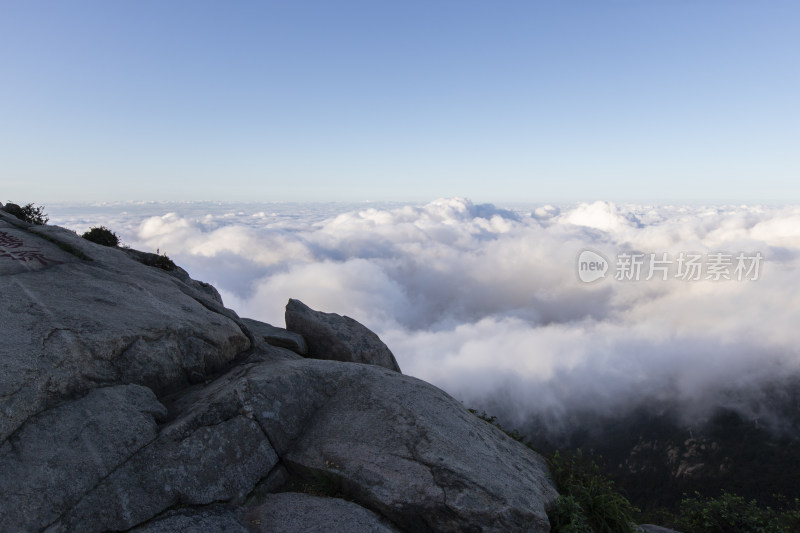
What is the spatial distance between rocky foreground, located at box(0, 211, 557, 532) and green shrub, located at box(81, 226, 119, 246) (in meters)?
12.1

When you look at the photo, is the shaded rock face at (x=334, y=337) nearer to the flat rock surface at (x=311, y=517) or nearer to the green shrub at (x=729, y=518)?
the flat rock surface at (x=311, y=517)

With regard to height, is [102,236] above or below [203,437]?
above

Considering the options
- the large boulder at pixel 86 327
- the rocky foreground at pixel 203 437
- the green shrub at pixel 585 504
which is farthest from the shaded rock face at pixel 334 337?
the green shrub at pixel 585 504

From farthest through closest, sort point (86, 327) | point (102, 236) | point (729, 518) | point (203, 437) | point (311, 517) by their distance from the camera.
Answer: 1. point (102, 236)
2. point (729, 518)
3. point (86, 327)
4. point (203, 437)
5. point (311, 517)

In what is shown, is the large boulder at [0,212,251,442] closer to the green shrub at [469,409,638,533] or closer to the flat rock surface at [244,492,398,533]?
the flat rock surface at [244,492,398,533]

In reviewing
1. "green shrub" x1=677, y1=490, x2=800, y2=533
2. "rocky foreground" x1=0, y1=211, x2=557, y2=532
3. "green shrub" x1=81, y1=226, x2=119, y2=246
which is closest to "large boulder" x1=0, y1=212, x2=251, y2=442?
"rocky foreground" x1=0, y1=211, x2=557, y2=532

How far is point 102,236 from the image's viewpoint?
2691cm

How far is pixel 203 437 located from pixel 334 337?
11998 millimetres

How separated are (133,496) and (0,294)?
26.7 feet

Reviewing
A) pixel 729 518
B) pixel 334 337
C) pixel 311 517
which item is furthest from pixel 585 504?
pixel 334 337

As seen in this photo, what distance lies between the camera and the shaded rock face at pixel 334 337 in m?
22.2

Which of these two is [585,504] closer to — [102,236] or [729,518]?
[729,518]

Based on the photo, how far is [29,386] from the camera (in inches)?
385

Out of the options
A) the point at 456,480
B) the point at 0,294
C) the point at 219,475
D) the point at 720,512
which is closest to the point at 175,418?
the point at 219,475
